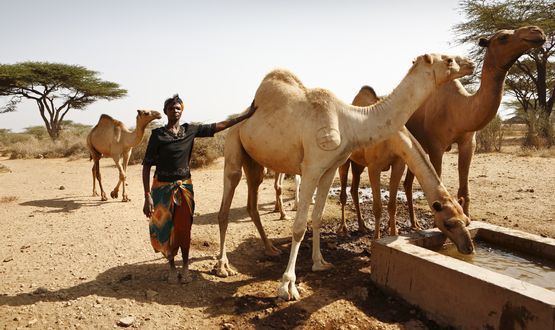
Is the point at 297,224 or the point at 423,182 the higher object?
the point at 423,182

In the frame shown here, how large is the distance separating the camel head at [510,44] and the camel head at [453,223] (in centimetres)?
204

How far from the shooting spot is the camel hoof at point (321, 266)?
4.65m

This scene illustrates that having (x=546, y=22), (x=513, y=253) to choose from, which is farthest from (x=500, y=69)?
(x=546, y=22)

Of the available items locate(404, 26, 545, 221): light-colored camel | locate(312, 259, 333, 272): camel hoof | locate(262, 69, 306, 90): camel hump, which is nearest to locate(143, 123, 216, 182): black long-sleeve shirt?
locate(262, 69, 306, 90): camel hump

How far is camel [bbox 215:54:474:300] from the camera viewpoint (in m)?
3.83

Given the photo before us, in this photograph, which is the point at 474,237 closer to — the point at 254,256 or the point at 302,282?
the point at 302,282

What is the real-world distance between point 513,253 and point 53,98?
3176 centimetres

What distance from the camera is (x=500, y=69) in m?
4.63

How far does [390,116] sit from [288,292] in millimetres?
2170

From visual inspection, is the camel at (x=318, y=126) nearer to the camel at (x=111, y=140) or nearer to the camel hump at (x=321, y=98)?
the camel hump at (x=321, y=98)

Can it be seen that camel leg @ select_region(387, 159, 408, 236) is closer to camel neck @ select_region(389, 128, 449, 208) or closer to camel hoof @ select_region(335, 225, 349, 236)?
camel neck @ select_region(389, 128, 449, 208)

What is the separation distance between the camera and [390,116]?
3.90 m

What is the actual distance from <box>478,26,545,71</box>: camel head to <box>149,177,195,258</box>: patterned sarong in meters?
4.24

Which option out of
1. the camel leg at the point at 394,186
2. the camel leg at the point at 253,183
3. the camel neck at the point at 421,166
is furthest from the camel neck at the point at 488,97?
the camel leg at the point at 253,183
